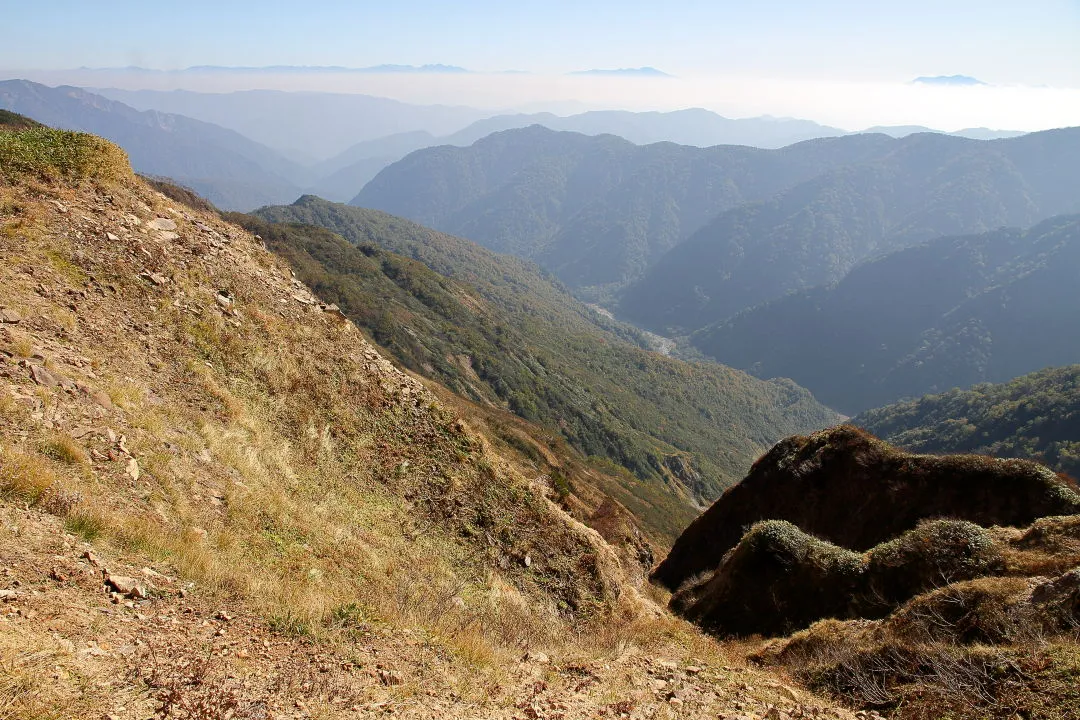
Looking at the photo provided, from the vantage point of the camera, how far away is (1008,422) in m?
142

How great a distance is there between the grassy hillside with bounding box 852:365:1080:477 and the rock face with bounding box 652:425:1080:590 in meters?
122

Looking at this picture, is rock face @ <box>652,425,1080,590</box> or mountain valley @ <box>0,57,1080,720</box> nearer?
mountain valley @ <box>0,57,1080,720</box>

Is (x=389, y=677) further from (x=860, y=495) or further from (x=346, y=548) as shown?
(x=860, y=495)

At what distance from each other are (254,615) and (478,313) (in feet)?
515

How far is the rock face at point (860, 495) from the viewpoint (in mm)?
18516

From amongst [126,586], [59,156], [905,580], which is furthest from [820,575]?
[59,156]

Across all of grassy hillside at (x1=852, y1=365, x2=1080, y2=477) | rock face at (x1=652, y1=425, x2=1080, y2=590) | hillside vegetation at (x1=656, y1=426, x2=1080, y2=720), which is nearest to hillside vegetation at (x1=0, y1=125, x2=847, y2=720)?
hillside vegetation at (x1=656, y1=426, x2=1080, y2=720)

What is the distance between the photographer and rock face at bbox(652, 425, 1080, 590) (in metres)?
18.5

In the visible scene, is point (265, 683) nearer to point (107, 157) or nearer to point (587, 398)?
point (107, 157)

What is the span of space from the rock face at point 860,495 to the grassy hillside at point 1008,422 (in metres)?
122

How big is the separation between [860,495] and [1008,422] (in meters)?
161

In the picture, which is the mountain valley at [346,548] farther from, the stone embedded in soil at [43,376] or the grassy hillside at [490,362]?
the grassy hillside at [490,362]

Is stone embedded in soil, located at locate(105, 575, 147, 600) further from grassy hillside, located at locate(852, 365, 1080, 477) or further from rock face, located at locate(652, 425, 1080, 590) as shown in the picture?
grassy hillside, located at locate(852, 365, 1080, 477)

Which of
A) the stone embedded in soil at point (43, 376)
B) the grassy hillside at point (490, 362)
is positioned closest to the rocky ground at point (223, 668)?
the stone embedded in soil at point (43, 376)
